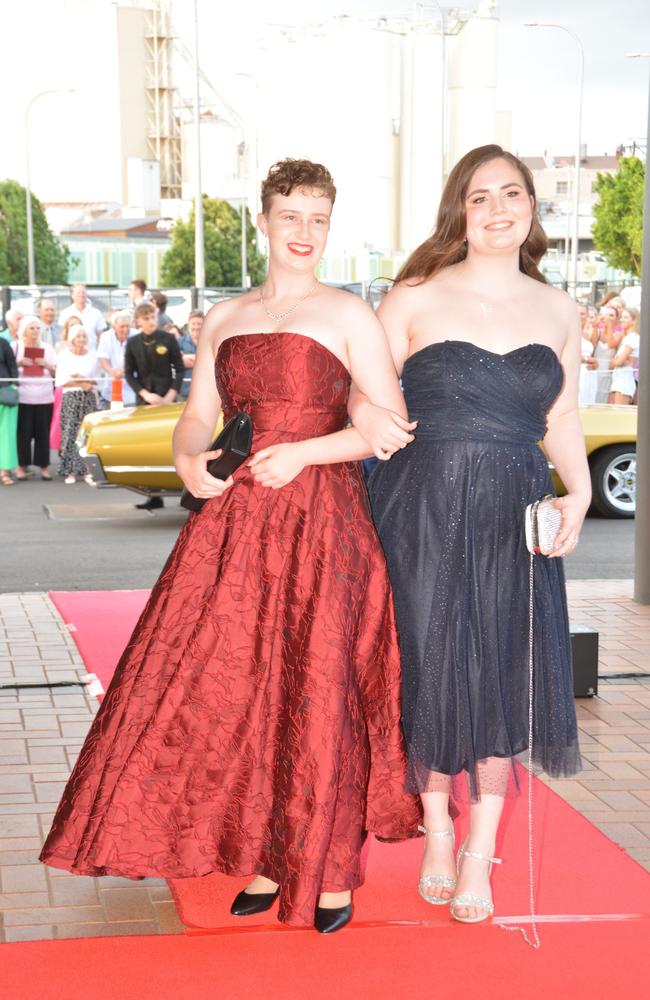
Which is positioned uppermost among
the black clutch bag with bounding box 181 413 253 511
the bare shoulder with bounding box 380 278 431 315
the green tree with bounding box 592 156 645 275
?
the green tree with bounding box 592 156 645 275

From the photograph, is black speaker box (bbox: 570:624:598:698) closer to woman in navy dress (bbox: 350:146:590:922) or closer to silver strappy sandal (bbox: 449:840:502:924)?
woman in navy dress (bbox: 350:146:590:922)

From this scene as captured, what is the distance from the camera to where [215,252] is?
67125mm

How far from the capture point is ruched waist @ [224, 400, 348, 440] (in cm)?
368

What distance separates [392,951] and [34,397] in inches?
484

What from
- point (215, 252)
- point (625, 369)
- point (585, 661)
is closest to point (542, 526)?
point (585, 661)

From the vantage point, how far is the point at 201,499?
12.3 ft

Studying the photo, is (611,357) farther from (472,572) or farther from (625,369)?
(472,572)

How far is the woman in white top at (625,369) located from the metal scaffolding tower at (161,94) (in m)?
113

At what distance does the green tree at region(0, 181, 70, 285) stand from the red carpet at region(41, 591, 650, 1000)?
6420 centimetres

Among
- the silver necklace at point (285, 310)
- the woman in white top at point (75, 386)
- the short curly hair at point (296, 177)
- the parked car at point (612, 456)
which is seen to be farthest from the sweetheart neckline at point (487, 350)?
the woman in white top at point (75, 386)

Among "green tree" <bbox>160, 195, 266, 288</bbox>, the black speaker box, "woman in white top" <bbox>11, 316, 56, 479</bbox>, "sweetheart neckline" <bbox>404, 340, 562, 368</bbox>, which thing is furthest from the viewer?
"green tree" <bbox>160, 195, 266, 288</bbox>

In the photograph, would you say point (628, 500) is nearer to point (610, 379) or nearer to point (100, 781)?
point (610, 379)

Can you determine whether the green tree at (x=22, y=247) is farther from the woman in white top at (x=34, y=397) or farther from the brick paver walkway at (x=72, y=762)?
the brick paver walkway at (x=72, y=762)

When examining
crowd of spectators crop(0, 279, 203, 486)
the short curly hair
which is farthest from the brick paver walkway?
crowd of spectators crop(0, 279, 203, 486)
